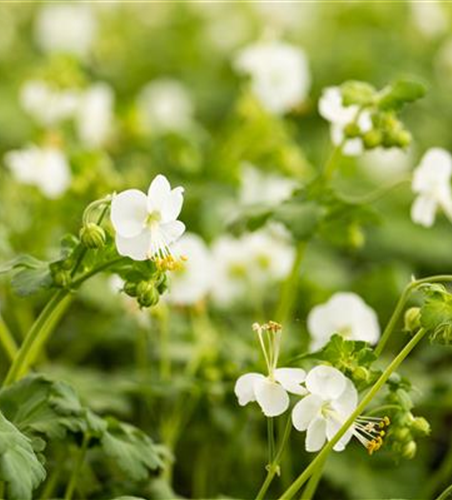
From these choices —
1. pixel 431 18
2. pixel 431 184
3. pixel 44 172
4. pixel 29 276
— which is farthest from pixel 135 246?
pixel 431 18

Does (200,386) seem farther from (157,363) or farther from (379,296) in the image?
(379,296)

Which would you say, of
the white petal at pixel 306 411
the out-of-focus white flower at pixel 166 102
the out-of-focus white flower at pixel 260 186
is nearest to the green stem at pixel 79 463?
the white petal at pixel 306 411

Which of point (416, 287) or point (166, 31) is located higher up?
point (416, 287)

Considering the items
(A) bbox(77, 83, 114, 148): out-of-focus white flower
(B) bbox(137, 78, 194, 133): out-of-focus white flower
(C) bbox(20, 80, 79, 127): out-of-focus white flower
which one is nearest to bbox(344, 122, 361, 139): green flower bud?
(C) bbox(20, 80, 79, 127): out-of-focus white flower

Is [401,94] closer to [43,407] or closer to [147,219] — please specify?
[147,219]

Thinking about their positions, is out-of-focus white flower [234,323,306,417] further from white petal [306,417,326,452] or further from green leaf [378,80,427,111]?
green leaf [378,80,427,111]

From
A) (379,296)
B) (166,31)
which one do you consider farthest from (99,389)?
(166,31)

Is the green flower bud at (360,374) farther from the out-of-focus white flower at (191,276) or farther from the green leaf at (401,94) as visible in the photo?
the out-of-focus white flower at (191,276)

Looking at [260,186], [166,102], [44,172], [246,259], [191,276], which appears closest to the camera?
[191,276]
